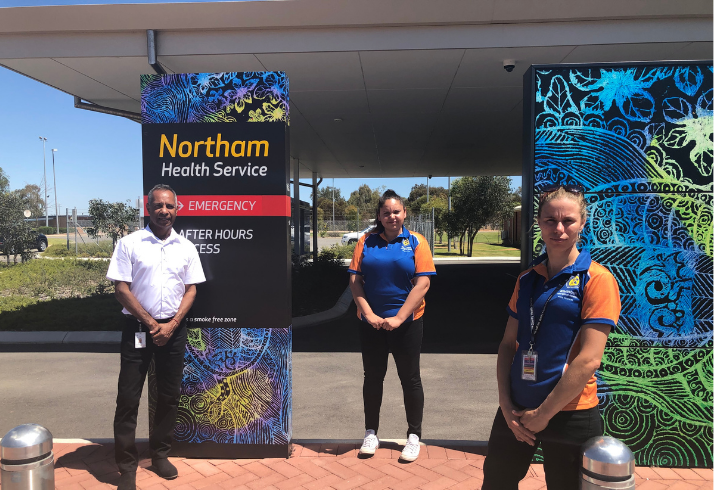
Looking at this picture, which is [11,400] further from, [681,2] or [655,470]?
[681,2]

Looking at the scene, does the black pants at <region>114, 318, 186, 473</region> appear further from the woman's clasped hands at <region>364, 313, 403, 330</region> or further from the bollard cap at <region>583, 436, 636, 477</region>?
the bollard cap at <region>583, 436, 636, 477</region>

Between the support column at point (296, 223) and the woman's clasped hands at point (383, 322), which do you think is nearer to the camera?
the woman's clasped hands at point (383, 322)

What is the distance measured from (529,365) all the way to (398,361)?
1747mm

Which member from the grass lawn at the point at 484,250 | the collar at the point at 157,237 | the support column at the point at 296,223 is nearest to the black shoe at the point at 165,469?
the collar at the point at 157,237

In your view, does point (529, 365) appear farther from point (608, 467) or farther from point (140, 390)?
point (140, 390)

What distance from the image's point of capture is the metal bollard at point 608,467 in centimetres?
193

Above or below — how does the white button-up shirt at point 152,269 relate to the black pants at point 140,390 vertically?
above

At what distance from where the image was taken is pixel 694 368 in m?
3.64

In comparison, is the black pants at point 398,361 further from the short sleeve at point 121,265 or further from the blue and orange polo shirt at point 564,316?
the short sleeve at point 121,265

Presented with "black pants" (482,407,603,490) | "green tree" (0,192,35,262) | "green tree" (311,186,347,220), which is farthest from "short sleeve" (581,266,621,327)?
"green tree" (311,186,347,220)

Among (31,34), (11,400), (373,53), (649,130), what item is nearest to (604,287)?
(649,130)

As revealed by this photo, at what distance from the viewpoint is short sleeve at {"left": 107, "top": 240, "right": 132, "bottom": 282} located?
3350mm

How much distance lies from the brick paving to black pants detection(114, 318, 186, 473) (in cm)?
23

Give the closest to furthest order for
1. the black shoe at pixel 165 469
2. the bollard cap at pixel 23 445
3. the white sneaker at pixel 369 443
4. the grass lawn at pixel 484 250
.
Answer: the bollard cap at pixel 23 445
the black shoe at pixel 165 469
the white sneaker at pixel 369 443
the grass lawn at pixel 484 250
